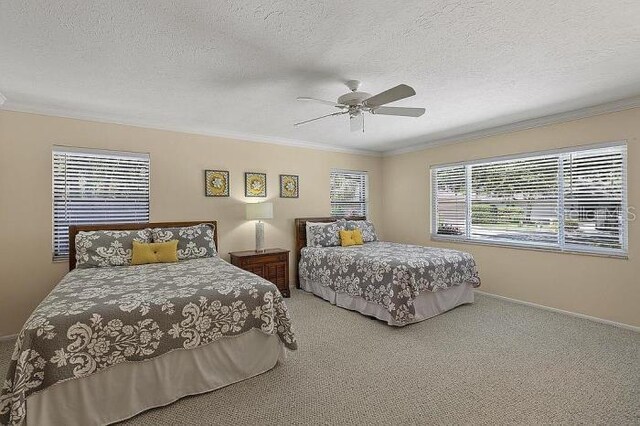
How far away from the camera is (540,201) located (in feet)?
13.5

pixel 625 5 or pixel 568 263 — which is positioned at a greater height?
pixel 625 5

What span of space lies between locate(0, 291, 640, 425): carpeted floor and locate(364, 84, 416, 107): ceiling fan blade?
2233 millimetres

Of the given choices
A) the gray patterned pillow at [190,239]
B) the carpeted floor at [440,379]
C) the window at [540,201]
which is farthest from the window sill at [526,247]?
the gray patterned pillow at [190,239]

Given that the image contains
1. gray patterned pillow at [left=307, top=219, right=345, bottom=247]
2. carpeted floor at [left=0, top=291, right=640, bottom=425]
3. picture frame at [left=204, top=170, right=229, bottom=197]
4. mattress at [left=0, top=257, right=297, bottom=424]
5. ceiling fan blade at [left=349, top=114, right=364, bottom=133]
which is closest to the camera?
mattress at [left=0, top=257, right=297, bottom=424]

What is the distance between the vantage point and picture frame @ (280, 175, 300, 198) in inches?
204

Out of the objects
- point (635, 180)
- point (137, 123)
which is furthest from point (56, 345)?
point (635, 180)

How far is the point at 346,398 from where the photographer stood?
221 cm

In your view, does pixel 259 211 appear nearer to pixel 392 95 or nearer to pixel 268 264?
pixel 268 264

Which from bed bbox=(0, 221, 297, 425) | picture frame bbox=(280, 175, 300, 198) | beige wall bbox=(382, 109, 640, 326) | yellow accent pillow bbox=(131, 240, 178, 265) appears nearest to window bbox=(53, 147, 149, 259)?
yellow accent pillow bbox=(131, 240, 178, 265)

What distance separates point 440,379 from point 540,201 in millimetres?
2967

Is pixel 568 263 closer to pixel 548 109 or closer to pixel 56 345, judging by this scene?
pixel 548 109

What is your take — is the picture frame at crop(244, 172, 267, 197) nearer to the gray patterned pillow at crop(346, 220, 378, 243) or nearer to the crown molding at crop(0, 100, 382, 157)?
the crown molding at crop(0, 100, 382, 157)

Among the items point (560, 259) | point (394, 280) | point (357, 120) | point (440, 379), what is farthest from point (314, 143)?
point (440, 379)

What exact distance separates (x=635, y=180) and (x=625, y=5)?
237 centimetres
